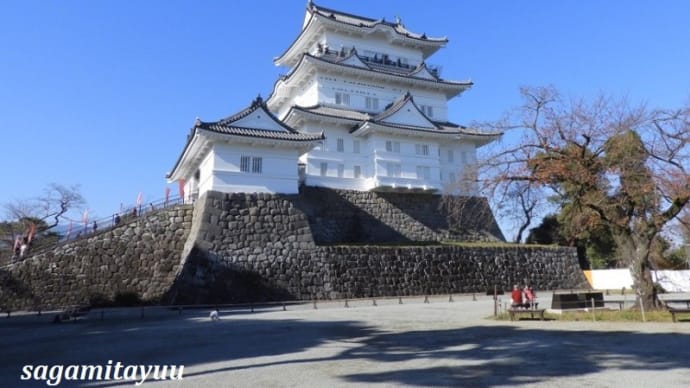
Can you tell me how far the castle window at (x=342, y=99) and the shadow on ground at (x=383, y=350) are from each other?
2248 cm

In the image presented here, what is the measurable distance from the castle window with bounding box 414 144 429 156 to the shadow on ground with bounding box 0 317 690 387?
20635 mm

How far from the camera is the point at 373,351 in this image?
832 cm

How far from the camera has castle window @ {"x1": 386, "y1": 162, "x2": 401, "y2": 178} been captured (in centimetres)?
2991

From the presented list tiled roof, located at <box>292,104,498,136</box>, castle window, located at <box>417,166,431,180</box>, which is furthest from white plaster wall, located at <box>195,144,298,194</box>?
castle window, located at <box>417,166,431,180</box>

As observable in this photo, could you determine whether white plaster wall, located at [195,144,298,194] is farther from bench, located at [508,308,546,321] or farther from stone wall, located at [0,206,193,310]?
Result: bench, located at [508,308,546,321]

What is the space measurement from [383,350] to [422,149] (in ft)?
79.8

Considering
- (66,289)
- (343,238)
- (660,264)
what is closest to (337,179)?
(343,238)

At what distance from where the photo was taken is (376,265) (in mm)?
23781

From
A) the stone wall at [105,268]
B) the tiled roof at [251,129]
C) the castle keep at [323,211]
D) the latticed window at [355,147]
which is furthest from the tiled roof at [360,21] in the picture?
the stone wall at [105,268]

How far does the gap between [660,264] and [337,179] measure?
26398mm

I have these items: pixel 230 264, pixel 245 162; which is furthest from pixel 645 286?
pixel 245 162

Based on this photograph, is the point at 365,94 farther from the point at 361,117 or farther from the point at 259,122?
the point at 259,122

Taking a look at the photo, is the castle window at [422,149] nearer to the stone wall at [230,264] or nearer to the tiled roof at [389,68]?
the tiled roof at [389,68]

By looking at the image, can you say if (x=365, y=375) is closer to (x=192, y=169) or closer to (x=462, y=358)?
(x=462, y=358)
